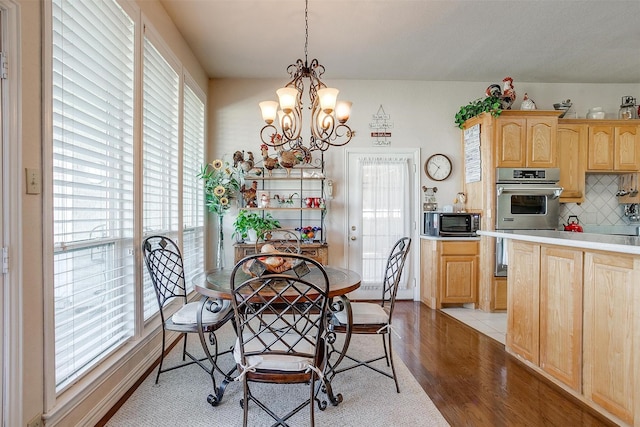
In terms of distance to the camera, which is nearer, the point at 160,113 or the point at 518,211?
the point at 160,113

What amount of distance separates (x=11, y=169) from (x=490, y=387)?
288 centimetres

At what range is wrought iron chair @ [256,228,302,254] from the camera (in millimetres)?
3185

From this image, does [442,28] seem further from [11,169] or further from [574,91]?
[11,169]

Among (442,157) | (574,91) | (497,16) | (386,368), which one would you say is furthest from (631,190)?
(386,368)

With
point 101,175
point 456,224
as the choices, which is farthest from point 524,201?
point 101,175

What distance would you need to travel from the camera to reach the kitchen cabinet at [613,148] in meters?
4.04

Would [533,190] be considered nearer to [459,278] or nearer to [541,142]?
[541,142]

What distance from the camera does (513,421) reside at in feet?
5.97

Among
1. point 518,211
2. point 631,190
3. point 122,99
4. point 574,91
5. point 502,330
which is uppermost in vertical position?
point 574,91

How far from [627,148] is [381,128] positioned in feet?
10.1

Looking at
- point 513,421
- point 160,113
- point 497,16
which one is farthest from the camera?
point 497,16

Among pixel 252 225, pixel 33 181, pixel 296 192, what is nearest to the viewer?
pixel 33 181

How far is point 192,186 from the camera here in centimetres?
358

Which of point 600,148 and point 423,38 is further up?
point 423,38
